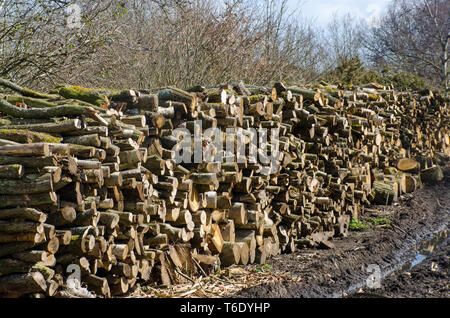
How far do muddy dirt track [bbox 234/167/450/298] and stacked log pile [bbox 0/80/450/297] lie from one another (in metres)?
0.45

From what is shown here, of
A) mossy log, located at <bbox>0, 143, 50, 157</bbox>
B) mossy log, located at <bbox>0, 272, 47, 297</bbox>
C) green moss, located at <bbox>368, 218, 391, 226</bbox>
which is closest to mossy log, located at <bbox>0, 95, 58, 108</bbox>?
mossy log, located at <bbox>0, 143, 50, 157</bbox>

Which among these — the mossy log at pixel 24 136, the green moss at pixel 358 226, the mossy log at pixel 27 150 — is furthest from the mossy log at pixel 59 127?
the green moss at pixel 358 226

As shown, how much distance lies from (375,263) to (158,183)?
10.5 ft

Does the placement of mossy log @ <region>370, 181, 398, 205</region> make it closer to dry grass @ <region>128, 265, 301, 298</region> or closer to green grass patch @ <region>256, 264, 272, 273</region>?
green grass patch @ <region>256, 264, 272, 273</region>

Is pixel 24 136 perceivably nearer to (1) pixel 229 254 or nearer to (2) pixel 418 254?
(1) pixel 229 254

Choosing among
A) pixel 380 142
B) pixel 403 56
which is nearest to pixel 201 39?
pixel 380 142

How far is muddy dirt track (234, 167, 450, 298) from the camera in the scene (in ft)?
16.2

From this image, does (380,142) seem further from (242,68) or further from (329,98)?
(242,68)

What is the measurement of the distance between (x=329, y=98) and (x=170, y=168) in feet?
14.0

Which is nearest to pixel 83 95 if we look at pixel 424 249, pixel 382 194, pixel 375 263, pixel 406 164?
pixel 375 263

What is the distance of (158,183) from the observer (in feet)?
16.1

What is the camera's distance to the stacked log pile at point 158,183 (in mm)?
3670

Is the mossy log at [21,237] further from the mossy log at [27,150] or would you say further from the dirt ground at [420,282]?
the dirt ground at [420,282]
